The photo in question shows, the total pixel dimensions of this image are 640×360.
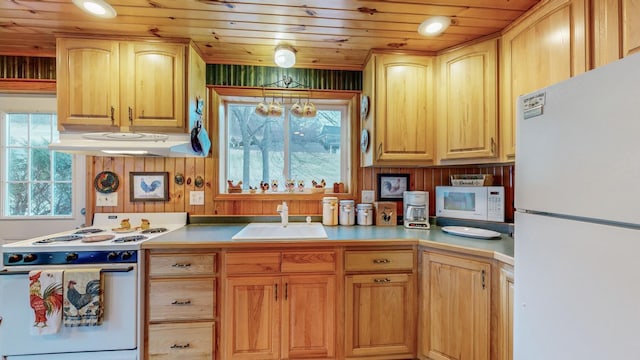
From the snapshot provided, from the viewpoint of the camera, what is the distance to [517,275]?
0.97 metres

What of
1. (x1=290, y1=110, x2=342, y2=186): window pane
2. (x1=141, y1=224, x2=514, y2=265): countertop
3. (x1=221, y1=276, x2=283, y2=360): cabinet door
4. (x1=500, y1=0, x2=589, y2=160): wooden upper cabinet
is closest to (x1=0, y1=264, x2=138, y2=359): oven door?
(x1=141, y1=224, x2=514, y2=265): countertop

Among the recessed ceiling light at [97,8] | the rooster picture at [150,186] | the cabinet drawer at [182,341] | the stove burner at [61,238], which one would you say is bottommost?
the cabinet drawer at [182,341]

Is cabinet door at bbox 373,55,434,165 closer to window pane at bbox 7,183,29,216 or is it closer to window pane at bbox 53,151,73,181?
window pane at bbox 53,151,73,181

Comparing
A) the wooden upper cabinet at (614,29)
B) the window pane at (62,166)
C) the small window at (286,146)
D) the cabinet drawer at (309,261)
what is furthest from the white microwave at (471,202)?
the window pane at (62,166)

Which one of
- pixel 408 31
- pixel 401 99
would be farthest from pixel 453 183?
pixel 408 31

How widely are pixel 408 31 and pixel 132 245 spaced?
2.19 m

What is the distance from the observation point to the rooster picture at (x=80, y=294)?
1.44m

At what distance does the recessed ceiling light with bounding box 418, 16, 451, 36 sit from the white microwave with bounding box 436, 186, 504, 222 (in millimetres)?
1140

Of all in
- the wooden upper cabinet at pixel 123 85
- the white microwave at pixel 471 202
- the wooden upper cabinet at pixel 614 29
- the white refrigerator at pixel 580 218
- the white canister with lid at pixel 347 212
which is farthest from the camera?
the white canister with lid at pixel 347 212

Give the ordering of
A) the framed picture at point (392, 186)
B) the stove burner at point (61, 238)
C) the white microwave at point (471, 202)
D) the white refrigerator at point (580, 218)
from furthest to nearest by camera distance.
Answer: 1. the framed picture at point (392, 186)
2. the white microwave at point (471, 202)
3. the stove burner at point (61, 238)
4. the white refrigerator at point (580, 218)

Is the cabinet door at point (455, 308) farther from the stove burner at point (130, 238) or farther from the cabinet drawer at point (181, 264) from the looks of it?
the stove burner at point (130, 238)

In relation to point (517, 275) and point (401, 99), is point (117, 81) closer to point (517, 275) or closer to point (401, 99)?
point (401, 99)

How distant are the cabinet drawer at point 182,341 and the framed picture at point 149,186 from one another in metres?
0.99

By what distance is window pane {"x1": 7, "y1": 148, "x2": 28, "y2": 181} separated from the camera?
204 cm
